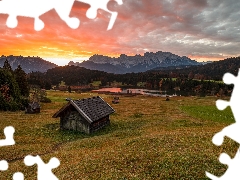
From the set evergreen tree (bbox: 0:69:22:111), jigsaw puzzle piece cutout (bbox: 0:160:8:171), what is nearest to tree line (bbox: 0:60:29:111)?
evergreen tree (bbox: 0:69:22:111)

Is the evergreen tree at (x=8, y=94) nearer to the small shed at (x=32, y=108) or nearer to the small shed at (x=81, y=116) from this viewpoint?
the small shed at (x=32, y=108)

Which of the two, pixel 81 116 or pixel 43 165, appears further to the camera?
pixel 81 116

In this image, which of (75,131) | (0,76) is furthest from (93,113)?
(0,76)

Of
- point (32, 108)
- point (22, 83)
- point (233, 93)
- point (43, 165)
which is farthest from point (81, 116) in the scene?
point (22, 83)

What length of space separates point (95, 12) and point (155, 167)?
13.5m

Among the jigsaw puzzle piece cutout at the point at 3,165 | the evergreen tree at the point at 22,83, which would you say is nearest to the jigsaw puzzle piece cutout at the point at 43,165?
the jigsaw puzzle piece cutout at the point at 3,165

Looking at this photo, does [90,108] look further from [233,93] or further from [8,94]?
[8,94]

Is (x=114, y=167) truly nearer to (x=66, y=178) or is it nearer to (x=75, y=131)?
(x=66, y=178)

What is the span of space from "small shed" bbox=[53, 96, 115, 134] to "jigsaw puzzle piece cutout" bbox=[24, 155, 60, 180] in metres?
29.3

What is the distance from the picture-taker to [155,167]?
1798 cm

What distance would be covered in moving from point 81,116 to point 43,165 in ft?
107

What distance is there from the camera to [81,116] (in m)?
42.2

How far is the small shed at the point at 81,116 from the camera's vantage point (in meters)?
41.4

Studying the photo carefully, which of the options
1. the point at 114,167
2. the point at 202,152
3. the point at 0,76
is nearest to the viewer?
the point at 114,167
